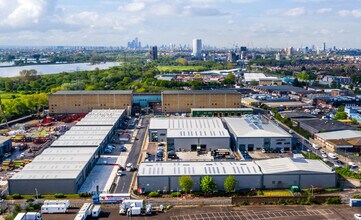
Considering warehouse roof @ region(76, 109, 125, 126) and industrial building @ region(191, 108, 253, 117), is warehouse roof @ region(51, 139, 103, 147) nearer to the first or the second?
warehouse roof @ region(76, 109, 125, 126)

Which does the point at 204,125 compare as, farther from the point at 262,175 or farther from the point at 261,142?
the point at 262,175

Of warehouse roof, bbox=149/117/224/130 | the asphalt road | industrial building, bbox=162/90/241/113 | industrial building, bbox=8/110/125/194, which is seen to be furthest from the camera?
industrial building, bbox=162/90/241/113

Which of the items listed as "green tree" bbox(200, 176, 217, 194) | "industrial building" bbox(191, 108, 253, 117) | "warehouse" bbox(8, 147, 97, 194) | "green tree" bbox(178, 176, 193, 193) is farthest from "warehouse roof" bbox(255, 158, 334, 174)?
"industrial building" bbox(191, 108, 253, 117)

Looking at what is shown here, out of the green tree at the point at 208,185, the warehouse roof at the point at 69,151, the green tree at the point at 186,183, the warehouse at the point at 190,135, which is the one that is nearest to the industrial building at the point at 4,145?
the warehouse roof at the point at 69,151

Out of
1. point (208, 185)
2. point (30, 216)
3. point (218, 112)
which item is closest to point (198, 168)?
point (208, 185)

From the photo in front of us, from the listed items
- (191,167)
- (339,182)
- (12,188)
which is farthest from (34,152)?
(339,182)

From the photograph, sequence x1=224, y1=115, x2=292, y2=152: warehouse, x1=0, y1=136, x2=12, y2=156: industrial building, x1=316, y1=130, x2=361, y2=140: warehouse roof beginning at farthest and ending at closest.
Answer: x1=316, y1=130, x2=361, y2=140: warehouse roof → x1=224, y1=115, x2=292, y2=152: warehouse → x1=0, y1=136, x2=12, y2=156: industrial building
